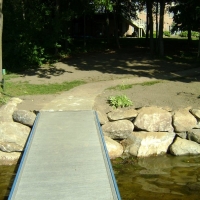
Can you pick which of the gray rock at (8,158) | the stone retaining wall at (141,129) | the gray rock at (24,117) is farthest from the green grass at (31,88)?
the gray rock at (8,158)

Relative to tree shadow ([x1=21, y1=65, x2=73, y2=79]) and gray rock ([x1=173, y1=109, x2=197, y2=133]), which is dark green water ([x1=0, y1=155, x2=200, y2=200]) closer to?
gray rock ([x1=173, y1=109, x2=197, y2=133])

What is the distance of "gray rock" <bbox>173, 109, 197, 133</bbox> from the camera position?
32.7 feet

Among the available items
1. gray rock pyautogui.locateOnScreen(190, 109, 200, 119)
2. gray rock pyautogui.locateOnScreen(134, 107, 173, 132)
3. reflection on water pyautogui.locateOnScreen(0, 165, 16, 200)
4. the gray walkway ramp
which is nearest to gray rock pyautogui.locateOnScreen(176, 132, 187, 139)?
gray rock pyautogui.locateOnScreen(134, 107, 173, 132)

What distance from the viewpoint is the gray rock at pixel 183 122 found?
32.7ft

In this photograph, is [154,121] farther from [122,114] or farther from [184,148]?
[184,148]

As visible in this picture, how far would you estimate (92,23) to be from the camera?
156 ft

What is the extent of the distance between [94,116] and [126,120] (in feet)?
2.87

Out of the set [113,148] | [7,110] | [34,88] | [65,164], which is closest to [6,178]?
[65,164]

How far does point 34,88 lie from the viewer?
553 inches

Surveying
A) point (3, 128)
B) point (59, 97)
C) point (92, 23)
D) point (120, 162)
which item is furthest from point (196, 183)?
point (92, 23)

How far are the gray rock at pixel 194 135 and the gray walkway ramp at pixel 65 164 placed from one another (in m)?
2.57

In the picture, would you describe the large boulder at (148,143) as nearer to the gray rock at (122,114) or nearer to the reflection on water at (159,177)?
the reflection on water at (159,177)

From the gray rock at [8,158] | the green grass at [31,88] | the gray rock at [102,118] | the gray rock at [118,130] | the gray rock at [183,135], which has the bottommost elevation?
the gray rock at [8,158]

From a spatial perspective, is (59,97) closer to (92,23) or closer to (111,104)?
(111,104)
